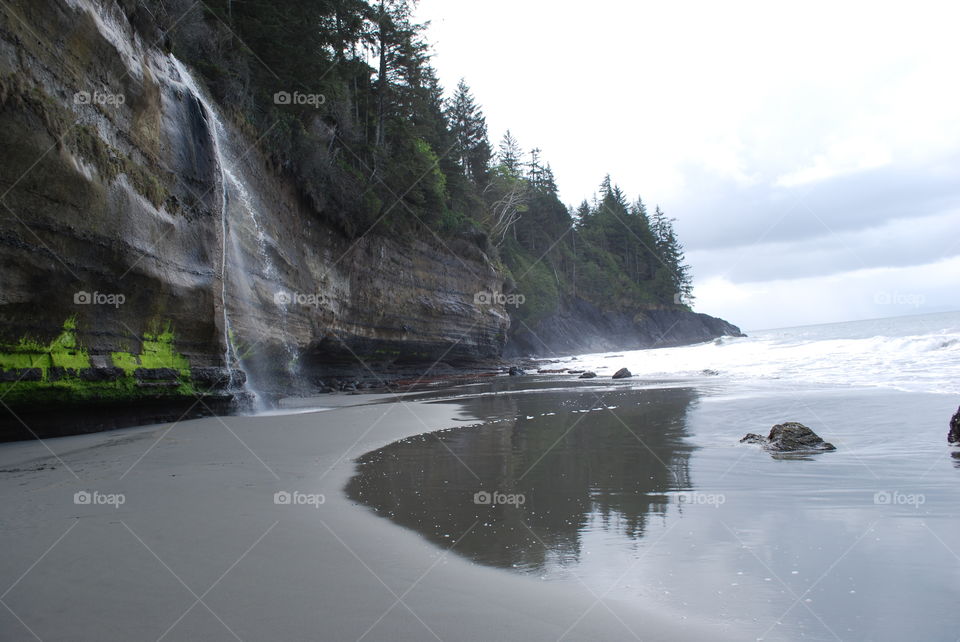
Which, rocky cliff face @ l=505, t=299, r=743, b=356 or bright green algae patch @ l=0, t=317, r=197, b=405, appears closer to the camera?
bright green algae patch @ l=0, t=317, r=197, b=405

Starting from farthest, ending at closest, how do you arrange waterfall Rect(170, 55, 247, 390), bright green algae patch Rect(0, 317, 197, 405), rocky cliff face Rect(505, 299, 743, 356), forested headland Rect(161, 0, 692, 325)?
rocky cliff face Rect(505, 299, 743, 356) → forested headland Rect(161, 0, 692, 325) → waterfall Rect(170, 55, 247, 390) → bright green algae patch Rect(0, 317, 197, 405)

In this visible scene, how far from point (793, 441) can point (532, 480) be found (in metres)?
3.16

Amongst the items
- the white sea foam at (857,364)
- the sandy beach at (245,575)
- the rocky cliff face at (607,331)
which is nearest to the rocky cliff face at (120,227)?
the sandy beach at (245,575)

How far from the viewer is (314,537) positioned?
3539 mm

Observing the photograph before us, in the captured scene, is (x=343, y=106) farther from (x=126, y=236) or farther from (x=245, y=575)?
(x=245, y=575)

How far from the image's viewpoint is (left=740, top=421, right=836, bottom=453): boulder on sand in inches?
237

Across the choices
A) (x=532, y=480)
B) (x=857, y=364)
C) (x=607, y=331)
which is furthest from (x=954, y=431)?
(x=607, y=331)

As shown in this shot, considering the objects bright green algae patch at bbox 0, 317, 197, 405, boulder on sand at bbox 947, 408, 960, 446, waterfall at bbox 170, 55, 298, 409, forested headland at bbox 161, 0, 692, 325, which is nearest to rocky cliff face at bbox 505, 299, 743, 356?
forested headland at bbox 161, 0, 692, 325

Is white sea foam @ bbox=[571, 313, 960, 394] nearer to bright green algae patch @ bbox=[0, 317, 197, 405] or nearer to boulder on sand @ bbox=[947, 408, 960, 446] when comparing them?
boulder on sand @ bbox=[947, 408, 960, 446]

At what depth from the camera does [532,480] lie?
512cm

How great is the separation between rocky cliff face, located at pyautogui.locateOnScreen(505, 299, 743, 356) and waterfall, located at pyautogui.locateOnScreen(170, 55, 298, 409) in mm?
31998

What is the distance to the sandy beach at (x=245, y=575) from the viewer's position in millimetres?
2373

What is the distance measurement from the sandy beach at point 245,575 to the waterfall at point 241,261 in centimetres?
723

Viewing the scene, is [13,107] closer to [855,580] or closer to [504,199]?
[855,580]
